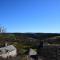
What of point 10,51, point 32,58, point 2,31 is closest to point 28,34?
point 2,31

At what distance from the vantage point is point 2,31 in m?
113

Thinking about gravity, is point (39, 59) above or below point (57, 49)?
below

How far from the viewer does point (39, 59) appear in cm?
3322

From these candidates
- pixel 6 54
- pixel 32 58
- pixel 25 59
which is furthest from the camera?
pixel 6 54

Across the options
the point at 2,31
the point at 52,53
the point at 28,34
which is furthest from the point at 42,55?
the point at 2,31

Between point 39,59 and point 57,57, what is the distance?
4.34 meters

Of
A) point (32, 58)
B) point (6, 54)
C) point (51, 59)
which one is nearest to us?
point (51, 59)

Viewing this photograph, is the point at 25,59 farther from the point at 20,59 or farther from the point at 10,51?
the point at 10,51

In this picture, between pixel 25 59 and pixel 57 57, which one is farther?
pixel 25 59

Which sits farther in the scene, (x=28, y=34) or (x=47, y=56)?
(x=28, y=34)

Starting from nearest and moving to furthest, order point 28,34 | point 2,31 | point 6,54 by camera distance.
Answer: point 6,54
point 28,34
point 2,31

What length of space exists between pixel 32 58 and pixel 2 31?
80544 millimetres

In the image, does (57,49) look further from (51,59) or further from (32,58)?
(32,58)

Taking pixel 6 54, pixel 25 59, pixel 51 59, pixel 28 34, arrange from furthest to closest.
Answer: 1. pixel 28 34
2. pixel 6 54
3. pixel 25 59
4. pixel 51 59
